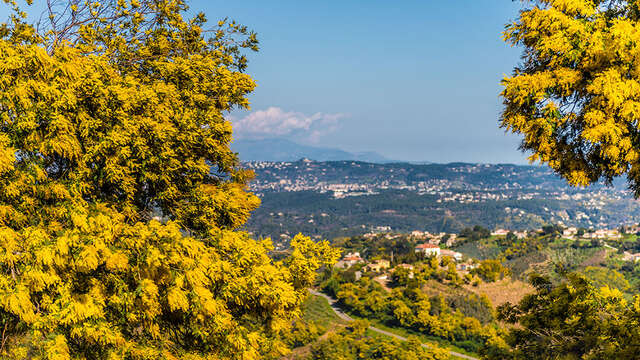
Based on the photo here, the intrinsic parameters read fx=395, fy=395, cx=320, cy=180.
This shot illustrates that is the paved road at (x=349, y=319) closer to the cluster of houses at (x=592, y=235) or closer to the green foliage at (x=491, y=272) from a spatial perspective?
the green foliage at (x=491, y=272)

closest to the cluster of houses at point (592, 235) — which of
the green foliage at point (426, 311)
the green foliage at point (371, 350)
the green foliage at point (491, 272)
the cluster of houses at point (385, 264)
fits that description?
the cluster of houses at point (385, 264)

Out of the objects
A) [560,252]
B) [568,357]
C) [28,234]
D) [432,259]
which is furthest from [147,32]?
[560,252]

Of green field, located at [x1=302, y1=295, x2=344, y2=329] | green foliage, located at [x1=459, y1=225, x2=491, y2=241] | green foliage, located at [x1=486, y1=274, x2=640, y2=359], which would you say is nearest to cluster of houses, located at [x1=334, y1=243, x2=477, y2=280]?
green field, located at [x1=302, y1=295, x2=344, y2=329]

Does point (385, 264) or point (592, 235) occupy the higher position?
point (592, 235)

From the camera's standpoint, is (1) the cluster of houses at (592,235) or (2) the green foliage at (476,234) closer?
(1) the cluster of houses at (592,235)

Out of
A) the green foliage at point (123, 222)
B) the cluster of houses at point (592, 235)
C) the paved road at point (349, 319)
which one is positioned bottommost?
the paved road at point (349, 319)

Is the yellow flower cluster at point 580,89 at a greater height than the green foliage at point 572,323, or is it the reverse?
the yellow flower cluster at point 580,89

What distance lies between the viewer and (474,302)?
70.6m

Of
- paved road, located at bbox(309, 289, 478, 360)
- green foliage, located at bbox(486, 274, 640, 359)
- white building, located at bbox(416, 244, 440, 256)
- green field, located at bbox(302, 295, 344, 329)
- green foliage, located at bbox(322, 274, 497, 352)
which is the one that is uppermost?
green foliage, located at bbox(486, 274, 640, 359)

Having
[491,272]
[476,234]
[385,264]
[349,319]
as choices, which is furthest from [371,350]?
[476,234]

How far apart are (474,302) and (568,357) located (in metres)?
70.9

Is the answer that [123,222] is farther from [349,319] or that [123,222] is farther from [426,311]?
[349,319]

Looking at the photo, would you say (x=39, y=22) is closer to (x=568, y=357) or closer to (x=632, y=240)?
(x=568, y=357)

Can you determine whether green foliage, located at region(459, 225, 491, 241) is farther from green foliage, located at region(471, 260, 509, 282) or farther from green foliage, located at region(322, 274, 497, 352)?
green foliage, located at region(322, 274, 497, 352)
